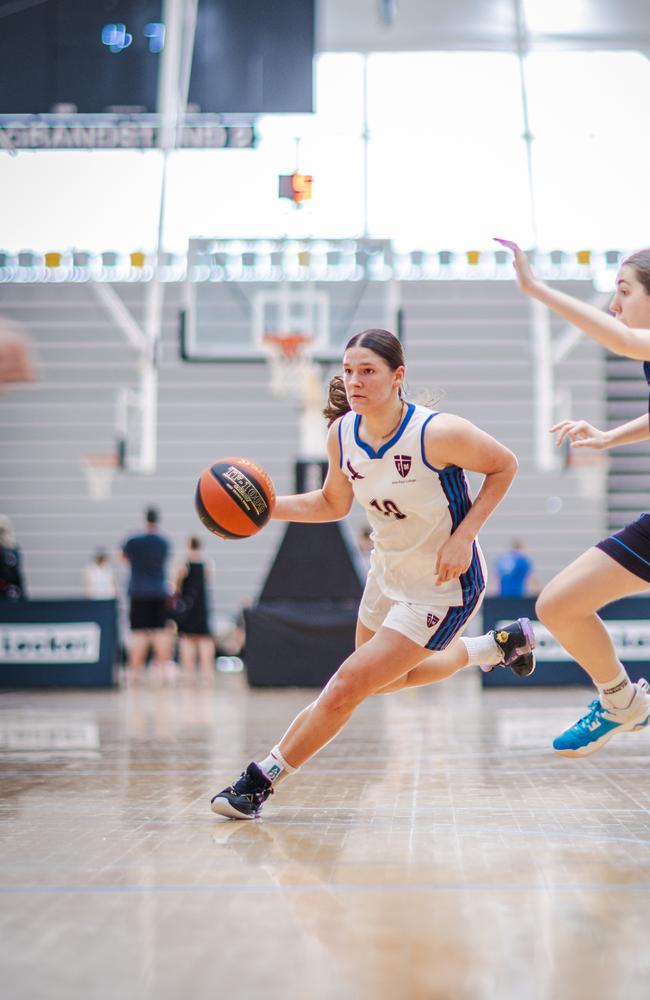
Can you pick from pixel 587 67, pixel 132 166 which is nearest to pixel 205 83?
pixel 132 166

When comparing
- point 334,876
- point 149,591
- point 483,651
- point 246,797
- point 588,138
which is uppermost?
point 588,138

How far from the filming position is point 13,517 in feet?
69.5

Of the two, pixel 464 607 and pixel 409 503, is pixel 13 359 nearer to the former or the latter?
pixel 409 503

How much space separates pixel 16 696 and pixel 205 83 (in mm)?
7300

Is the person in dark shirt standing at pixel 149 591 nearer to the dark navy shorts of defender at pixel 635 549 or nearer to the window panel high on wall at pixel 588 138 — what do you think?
the window panel high on wall at pixel 588 138

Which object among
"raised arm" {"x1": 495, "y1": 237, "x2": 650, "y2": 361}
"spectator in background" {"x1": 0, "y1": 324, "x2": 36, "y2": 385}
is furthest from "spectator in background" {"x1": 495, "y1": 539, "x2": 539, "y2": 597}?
"spectator in background" {"x1": 0, "y1": 324, "x2": 36, "y2": 385}

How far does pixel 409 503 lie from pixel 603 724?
45.4 inches

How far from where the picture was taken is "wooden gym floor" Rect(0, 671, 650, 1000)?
2471 millimetres

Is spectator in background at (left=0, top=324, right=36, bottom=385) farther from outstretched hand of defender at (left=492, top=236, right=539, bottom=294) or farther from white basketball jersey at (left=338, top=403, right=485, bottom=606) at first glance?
outstretched hand of defender at (left=492, top=236, right=539, bottom=294)

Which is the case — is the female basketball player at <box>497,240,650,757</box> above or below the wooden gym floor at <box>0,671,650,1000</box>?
above

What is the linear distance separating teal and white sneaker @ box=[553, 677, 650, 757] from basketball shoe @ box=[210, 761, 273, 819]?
3.77ft

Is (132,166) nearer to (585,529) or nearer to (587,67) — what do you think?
(587,67)

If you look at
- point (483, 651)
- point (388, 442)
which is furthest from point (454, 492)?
point (483, 651)

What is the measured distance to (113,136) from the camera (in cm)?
1350
